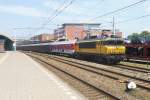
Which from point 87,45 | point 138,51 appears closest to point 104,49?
point 138,51

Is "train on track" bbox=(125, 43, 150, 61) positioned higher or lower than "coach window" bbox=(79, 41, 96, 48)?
A: lower

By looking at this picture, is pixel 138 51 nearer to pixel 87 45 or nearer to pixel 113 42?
pixel 113 42

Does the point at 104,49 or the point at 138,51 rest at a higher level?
the point at 104,49

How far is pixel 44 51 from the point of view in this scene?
3605 inches

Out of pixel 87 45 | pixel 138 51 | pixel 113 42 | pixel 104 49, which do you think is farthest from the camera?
pixel 87 45

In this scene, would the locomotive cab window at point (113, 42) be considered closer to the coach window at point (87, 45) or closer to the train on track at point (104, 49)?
the train on track at point (104, 49)

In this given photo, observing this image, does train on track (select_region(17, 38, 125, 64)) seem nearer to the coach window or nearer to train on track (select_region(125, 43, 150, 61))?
the coach window

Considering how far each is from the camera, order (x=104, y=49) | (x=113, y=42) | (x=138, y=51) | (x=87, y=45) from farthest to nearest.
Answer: (x=87, y=45) < (x=138, y=51) < (x=113, y=42) < (x=104, y=49)

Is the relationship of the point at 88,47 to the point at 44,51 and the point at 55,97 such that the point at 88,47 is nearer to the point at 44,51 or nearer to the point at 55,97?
the point at 55,97

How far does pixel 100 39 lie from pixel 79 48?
39.3 feet

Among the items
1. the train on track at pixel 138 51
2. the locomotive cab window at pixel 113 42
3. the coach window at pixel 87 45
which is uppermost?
the locomotive cab window at pixel 113 42

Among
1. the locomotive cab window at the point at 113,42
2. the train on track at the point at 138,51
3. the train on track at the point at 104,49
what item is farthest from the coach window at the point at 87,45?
the train on track at the point at 138,51

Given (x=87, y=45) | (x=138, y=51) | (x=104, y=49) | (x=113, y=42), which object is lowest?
(x=138, y=51)

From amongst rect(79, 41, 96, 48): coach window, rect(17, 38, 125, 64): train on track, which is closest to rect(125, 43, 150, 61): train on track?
rect(17, 38, 125, 64): train on track
